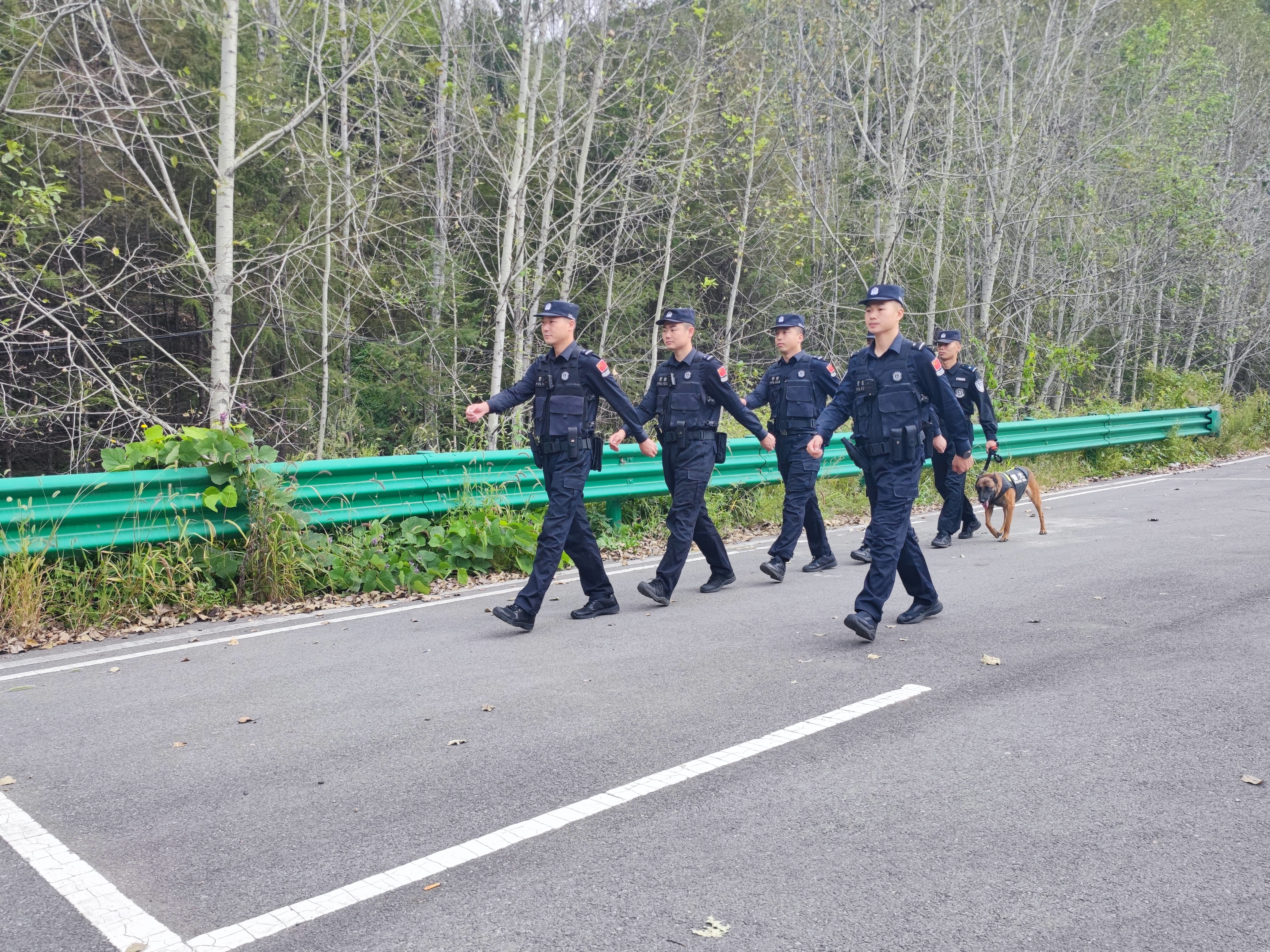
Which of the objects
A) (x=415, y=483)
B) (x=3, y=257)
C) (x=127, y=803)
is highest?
(x=3, y=257)

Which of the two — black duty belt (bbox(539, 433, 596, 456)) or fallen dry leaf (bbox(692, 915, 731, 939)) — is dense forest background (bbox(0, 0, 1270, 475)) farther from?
fallen dry leaf (bbox(692, 915, 731, 939))

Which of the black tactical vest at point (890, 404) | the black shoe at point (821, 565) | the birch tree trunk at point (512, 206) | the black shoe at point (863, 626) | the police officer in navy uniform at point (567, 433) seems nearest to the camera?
the black shoe at point (863, 626)

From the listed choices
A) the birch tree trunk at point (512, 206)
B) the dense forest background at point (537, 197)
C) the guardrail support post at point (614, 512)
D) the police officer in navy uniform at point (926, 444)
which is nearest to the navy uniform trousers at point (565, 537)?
the police officer in navy uniform at point (926, 444)

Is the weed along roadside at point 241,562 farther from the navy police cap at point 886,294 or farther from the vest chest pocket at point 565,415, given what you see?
the navy police cap at point 886,294

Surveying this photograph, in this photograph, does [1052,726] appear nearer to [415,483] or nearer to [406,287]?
[415,483]

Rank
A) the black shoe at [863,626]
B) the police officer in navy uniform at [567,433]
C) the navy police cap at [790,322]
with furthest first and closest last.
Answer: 1. the navy police cap at [790,322]
2. the police officer in navy uniform at [567,433]
3. the black shoe at [863,626]

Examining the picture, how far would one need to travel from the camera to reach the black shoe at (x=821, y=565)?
9320 millimetres

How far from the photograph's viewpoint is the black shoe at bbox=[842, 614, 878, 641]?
248 inches

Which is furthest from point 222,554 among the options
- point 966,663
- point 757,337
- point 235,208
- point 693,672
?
point 757,337

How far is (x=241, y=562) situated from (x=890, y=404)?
465 cm

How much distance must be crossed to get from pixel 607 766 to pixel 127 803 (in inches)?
71.5

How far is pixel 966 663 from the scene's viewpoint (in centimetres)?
596

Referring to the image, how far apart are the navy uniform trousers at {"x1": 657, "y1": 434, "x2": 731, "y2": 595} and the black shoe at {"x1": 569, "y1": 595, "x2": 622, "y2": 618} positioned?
2.07 ft

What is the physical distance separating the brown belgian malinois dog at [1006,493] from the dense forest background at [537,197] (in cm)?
592
